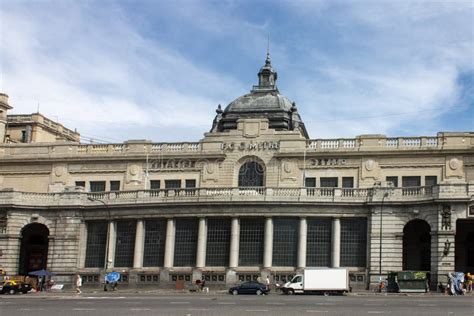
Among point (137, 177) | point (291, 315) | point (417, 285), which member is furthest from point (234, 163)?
point (291, 315)

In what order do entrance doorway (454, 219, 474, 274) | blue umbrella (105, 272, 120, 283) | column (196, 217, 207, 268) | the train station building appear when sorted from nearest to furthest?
the train station building < entrance doorway (454, 219, 474, 274) < blue umbrella (105, 272, 120, 283) < column (196, 217, 207, 268)

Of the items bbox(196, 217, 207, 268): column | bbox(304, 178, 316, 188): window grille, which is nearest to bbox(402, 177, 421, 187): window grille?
bbox(304, 178, 316, 188): window grille

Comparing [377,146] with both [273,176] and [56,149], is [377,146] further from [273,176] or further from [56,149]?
[56,149]

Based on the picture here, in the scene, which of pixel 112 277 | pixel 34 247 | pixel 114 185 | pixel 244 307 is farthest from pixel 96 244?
pixel 244 307

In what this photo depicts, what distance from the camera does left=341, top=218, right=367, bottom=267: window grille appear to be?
70.6 meters

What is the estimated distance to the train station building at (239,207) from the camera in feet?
230

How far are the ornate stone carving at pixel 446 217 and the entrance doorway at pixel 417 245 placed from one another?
3955mm

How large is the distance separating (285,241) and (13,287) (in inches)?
906

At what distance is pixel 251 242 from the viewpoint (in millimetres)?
71938

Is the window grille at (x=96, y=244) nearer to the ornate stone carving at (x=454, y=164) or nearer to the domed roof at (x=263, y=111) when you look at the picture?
the domed roof at (x=263, y=111)

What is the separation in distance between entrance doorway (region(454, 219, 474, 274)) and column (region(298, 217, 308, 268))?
12924 millimetres

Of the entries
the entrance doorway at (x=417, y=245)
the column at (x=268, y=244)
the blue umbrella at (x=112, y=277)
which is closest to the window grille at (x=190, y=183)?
the column at (x=268, y=244)

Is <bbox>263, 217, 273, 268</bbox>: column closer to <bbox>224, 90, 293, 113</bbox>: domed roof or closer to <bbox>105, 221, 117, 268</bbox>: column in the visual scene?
<bbox>105, 221, 117, 268</bbox>: column

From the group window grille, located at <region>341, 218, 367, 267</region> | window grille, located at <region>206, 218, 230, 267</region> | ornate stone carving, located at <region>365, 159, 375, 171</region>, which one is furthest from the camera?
ornate stone carving, located at <region>365, 159, 375, 171</region>
